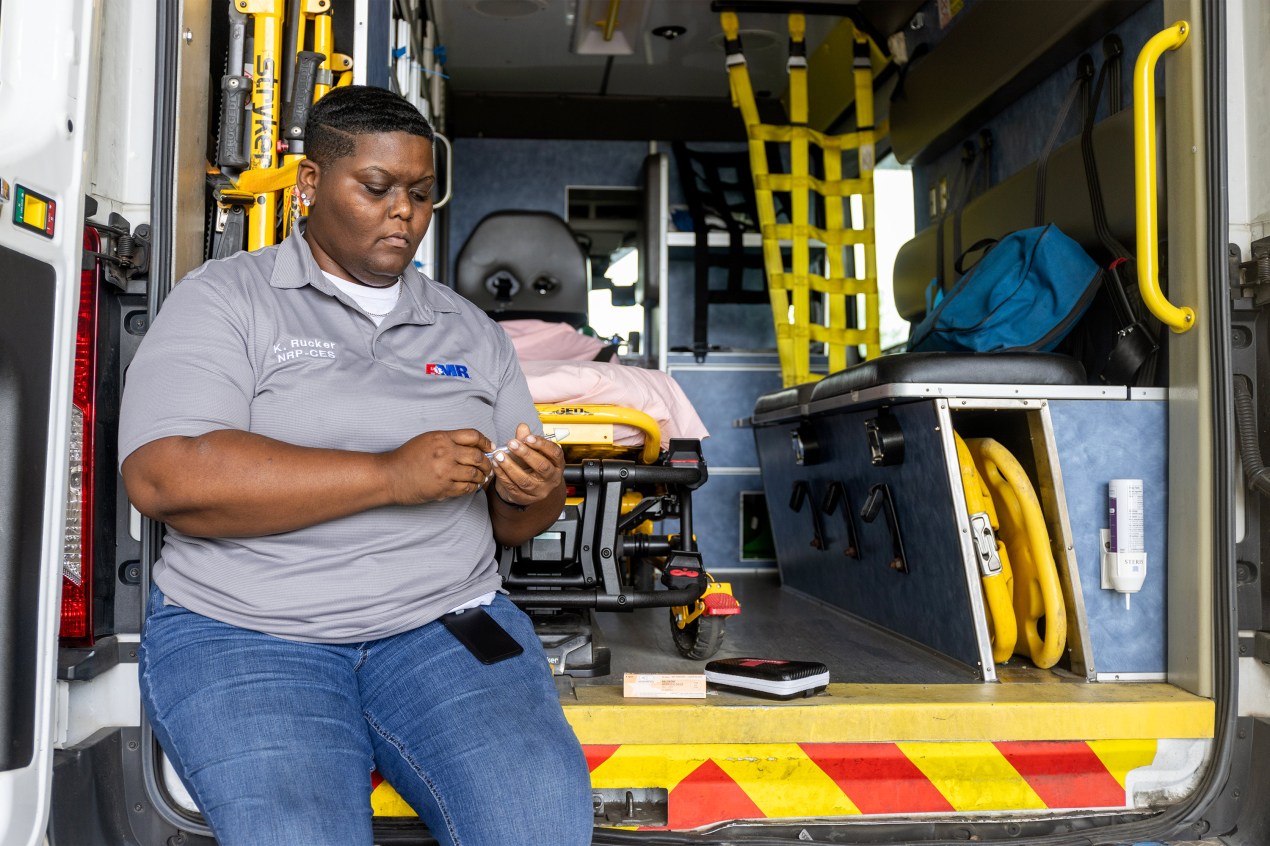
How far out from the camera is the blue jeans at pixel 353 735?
159cm

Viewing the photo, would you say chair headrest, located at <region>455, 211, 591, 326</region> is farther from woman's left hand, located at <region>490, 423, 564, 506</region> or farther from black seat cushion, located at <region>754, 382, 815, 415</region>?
woman's left hand, located at <region>490, 423, 564, 506</region>

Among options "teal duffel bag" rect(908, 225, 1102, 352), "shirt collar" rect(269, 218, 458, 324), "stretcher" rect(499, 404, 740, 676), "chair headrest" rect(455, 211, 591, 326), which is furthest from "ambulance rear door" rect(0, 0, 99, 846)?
"chair headrest" rect(455, 211, 591, 326)

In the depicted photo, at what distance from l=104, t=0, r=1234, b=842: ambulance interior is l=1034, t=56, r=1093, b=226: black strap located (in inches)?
1.4

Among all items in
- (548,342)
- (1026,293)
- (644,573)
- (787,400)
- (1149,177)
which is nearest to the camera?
(1149,177)

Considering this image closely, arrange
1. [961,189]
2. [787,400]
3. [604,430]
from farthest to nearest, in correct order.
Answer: [961,189], [787,400], [604,430]

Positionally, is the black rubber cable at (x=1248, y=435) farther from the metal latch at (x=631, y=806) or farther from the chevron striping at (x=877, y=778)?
the metal latch at (x=631, y=806)

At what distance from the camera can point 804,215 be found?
19.0 ft

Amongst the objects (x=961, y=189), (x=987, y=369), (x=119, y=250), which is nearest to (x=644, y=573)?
(x=987, y=369)

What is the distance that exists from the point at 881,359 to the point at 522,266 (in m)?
2.43

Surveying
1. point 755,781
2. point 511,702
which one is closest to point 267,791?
point 511,702

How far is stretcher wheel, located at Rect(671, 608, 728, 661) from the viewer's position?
9.45ft

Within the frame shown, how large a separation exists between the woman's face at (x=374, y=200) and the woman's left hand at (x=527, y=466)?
1.43 feet

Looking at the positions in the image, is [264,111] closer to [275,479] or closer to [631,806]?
[275,479]

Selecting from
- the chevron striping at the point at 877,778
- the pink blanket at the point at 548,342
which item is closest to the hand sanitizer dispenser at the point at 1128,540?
the chevron striping at the point at 877,778
